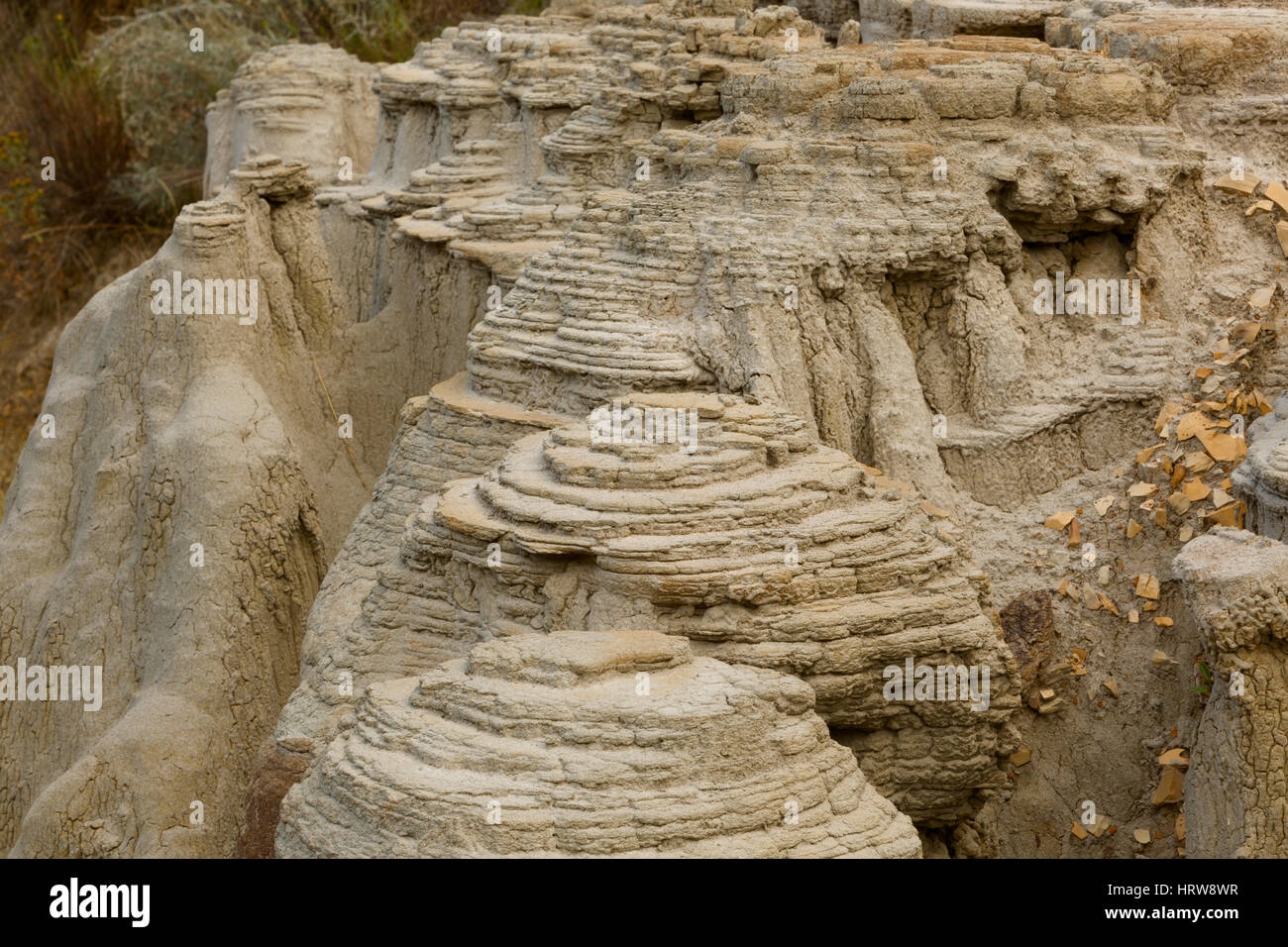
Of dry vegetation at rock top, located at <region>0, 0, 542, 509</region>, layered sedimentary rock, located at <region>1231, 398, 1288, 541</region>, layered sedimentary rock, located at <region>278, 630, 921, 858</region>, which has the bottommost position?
layered sedimentary rock, located at <region>278, 630, 921, 858</region>

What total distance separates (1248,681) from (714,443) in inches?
104

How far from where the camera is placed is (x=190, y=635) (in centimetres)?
1348

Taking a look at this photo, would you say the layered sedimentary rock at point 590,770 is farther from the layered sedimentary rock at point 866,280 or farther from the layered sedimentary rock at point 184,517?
the layered sedimentary rock at point 184,517

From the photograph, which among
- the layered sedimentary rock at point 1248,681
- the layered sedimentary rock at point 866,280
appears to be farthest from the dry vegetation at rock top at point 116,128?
the layered sedimentary rock at point 1248,681

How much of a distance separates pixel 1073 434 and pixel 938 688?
9.89 ft

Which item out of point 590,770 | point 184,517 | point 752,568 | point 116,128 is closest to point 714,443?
point 752,568

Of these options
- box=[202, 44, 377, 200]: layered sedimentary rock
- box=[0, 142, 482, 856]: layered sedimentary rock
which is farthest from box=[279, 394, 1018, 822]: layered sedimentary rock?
A: box=[202, 44, 377, 200]: layered sedimentary rock

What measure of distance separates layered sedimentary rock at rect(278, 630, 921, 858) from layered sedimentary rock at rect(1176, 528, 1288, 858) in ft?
6.02

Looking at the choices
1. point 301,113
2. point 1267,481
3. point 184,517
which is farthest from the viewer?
point 301,113

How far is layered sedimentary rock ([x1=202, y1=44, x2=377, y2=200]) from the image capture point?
2283cm

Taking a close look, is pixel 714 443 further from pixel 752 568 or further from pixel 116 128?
pixel 116 128

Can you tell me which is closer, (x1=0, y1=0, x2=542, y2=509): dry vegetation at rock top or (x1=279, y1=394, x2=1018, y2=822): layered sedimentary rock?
(x1=279, y1=394, x2=1018, y2=822): layered sedimentary rock

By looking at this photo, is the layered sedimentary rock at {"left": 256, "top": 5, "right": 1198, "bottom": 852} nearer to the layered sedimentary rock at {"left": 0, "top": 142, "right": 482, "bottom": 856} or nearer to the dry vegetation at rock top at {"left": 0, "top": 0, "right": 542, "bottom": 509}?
the layered sedimentary rock at {"left": 0, "top": 142, "right": 482, "bottom": 856}

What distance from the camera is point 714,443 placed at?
10219 mm
